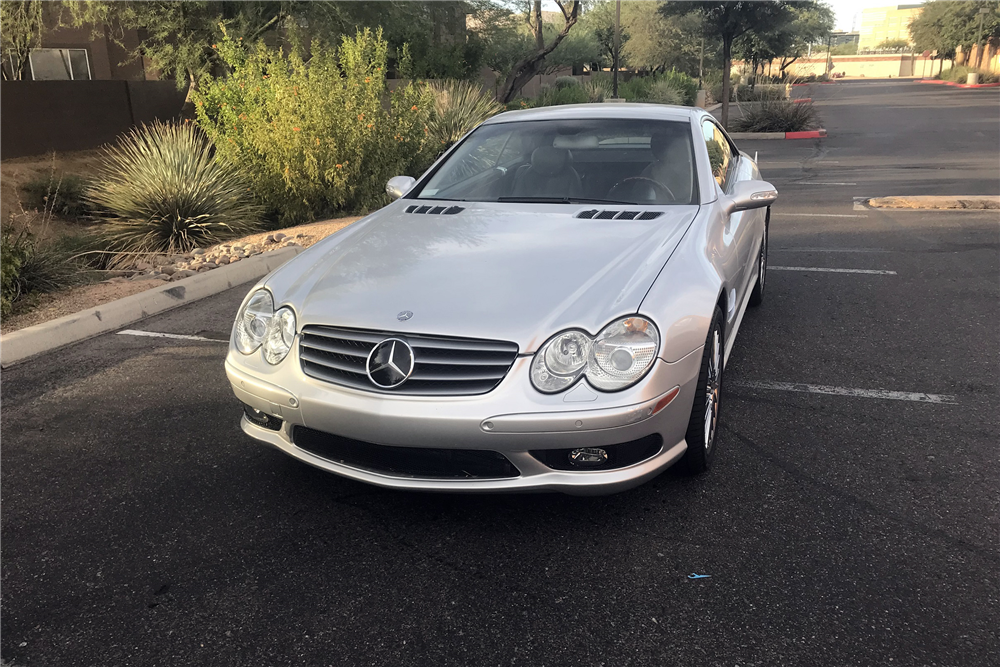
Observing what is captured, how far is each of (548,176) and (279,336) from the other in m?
1.97

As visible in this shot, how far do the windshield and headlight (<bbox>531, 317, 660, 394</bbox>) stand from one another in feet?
4.90

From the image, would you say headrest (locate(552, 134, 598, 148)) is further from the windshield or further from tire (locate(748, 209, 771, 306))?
tire (locate(748, 209, 771, 306))

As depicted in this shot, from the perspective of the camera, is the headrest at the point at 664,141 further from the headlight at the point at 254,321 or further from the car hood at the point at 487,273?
the headlight at the point at 254,321

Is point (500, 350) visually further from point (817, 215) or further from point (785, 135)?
point (785, 135)

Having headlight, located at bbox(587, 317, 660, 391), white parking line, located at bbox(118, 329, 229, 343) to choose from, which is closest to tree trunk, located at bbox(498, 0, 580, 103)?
white parking line, located at bbox(118, 329, 229, 343)

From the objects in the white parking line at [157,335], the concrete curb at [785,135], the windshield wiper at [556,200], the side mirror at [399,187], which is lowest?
the white parking line at [157,335]

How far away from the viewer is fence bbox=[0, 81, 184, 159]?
1377 cm

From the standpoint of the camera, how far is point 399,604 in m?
2.70

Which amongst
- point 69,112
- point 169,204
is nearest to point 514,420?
point 169,204

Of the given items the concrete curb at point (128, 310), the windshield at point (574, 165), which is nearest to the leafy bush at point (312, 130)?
the concrete curb at point (128, 310)

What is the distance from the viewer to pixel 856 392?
441 centimetres

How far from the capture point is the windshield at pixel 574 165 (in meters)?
4.29

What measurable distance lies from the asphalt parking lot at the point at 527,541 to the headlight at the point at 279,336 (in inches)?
26.4

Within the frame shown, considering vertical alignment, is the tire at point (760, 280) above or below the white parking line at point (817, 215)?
above
